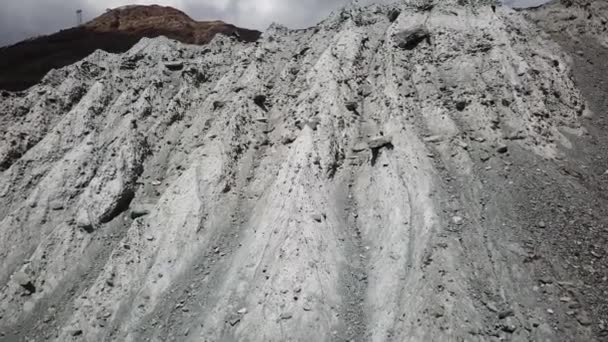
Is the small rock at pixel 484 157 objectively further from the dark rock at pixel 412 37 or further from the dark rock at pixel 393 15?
the dark rock at pixel 393 15

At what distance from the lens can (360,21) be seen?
25.2 meters

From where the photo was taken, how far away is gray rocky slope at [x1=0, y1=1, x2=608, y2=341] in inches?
475

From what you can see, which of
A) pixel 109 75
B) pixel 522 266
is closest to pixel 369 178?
pixel 522 266

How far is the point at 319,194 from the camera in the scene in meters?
15.6

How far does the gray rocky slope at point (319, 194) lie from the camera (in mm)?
12062

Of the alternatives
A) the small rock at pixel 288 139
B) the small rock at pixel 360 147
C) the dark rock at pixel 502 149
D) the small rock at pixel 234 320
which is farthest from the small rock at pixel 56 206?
the dark rock at pixel 502 149

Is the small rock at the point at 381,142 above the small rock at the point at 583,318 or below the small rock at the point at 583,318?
above

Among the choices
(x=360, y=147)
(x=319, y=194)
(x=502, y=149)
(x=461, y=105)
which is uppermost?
(x=461, y=105)

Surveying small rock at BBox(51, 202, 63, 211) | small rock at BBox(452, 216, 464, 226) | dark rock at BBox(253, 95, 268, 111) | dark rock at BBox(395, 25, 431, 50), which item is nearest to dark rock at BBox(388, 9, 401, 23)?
dark rock at BBox(395, 25, 431, 50)


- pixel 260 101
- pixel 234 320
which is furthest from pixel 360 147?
pixel 234 320

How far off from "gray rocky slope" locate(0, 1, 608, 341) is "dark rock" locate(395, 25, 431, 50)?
97mm

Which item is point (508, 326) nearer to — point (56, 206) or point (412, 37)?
point (412, 37)

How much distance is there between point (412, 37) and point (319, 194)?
11681 millimetres

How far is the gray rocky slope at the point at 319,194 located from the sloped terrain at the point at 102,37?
23.6 meters
